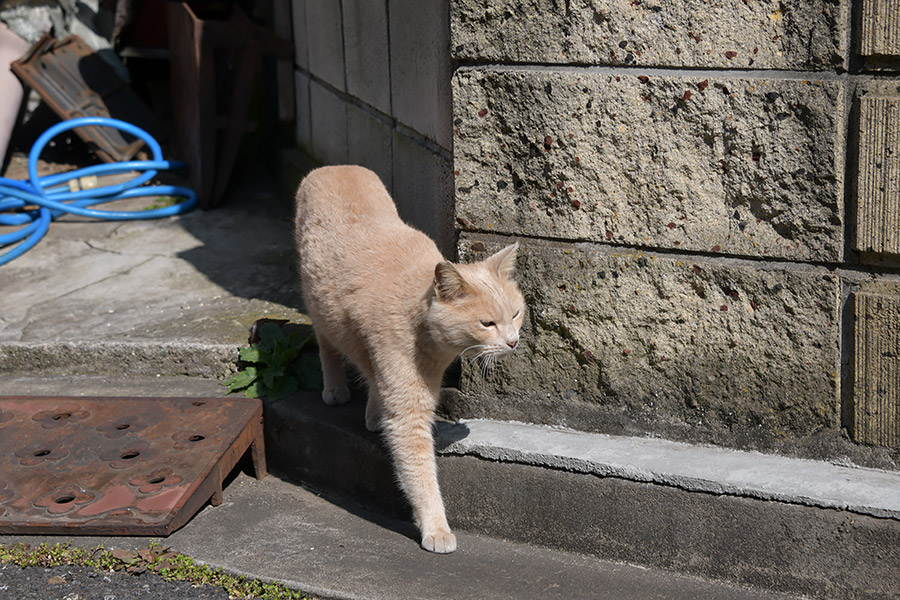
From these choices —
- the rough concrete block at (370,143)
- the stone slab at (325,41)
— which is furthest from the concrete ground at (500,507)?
the stone slab at (325,41)

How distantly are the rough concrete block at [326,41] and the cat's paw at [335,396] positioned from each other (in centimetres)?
194

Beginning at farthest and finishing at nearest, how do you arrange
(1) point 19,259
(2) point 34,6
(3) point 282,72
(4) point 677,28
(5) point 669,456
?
(2) point 34,6, (3) point 282,72, (1) point 19,259, (5) point 669,456, (4) point 677,28

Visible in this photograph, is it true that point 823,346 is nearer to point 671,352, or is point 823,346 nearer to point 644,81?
point 671,352

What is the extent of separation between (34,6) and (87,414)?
4.76 meters

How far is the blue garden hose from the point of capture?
5.18 meters

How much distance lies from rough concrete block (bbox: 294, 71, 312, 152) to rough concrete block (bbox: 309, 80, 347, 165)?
7 centimetres

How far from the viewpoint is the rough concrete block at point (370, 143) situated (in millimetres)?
4059

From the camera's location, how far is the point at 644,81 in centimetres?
273

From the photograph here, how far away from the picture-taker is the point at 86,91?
20.6ft

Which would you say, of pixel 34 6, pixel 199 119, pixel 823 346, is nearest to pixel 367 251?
pixel 823 346

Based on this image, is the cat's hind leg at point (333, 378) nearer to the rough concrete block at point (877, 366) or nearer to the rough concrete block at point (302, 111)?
the rough concrete block at point (877, 366)

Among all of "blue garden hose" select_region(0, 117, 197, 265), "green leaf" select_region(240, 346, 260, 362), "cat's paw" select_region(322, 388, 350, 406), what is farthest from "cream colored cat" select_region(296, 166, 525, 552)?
"blue garden hose" select_region(0, 117, 197, 265)

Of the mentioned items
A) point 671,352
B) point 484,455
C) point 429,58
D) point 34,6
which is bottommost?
point 484,455

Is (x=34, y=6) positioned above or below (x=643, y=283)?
above
